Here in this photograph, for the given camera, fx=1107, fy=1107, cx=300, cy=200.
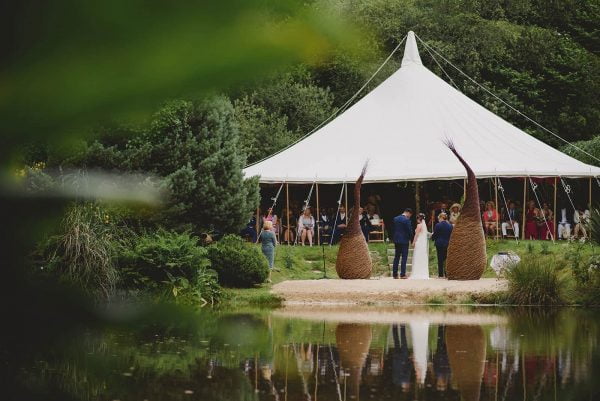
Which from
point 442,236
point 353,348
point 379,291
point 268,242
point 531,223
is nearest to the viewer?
point 353,348

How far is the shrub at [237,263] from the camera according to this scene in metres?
22.0

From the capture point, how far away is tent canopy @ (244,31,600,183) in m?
30.8

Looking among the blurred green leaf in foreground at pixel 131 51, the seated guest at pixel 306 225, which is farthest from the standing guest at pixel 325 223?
the blurred green leaf in foreground at pixel 131 51

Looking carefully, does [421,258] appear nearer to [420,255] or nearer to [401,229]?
[420,255]

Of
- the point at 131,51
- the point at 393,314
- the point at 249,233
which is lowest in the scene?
the point at 393,314

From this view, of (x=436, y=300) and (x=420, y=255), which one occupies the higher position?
(x=420, y=255)

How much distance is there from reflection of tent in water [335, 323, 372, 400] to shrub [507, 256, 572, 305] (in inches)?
171

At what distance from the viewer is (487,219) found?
30203mm

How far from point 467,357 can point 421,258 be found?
10226 mm

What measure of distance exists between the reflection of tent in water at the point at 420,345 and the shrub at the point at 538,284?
317 centimetres

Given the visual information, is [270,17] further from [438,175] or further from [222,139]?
[438,175]

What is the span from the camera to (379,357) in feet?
44.6

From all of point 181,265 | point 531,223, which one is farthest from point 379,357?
point 531,223

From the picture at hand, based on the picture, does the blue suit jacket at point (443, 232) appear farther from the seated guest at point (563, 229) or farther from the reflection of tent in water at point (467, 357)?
the seated guest at point (563, 229)
